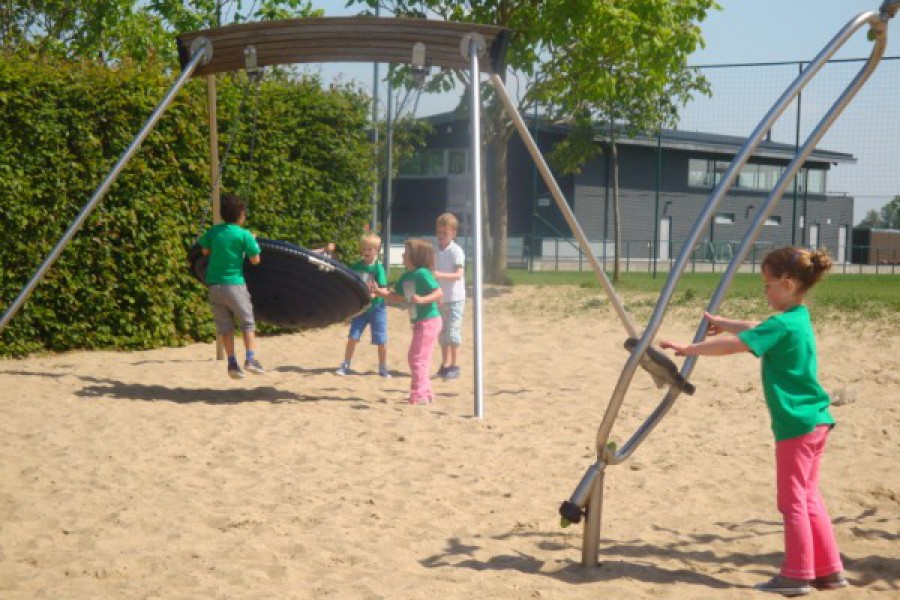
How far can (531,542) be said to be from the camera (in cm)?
461

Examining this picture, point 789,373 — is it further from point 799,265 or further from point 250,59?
point 250,59

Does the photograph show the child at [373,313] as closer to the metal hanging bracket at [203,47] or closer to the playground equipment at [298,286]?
the playground equipment at [298,286]

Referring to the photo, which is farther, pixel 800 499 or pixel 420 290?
pixel 420 290

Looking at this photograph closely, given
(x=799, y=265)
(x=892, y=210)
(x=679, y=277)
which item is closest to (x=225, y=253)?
(x=679, y=277)

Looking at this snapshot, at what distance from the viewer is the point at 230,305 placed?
8.57 meters

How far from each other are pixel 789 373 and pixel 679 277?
56cm

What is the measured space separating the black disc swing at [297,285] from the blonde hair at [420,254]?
1.68ft

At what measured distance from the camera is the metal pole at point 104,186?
21.2 ft

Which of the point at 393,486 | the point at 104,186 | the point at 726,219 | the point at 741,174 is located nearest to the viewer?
the point at 393,486

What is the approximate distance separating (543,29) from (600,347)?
6.58 meters

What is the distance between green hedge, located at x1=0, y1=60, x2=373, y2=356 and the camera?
1009 cm

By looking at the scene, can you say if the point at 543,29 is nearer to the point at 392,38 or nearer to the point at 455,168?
the point at 392,38

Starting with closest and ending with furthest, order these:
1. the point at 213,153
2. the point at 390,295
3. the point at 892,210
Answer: the point at 390,295 < the point at 213,153 < the point at 892,210

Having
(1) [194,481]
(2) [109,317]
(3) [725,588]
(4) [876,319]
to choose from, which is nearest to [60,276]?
(2) [109,317]
